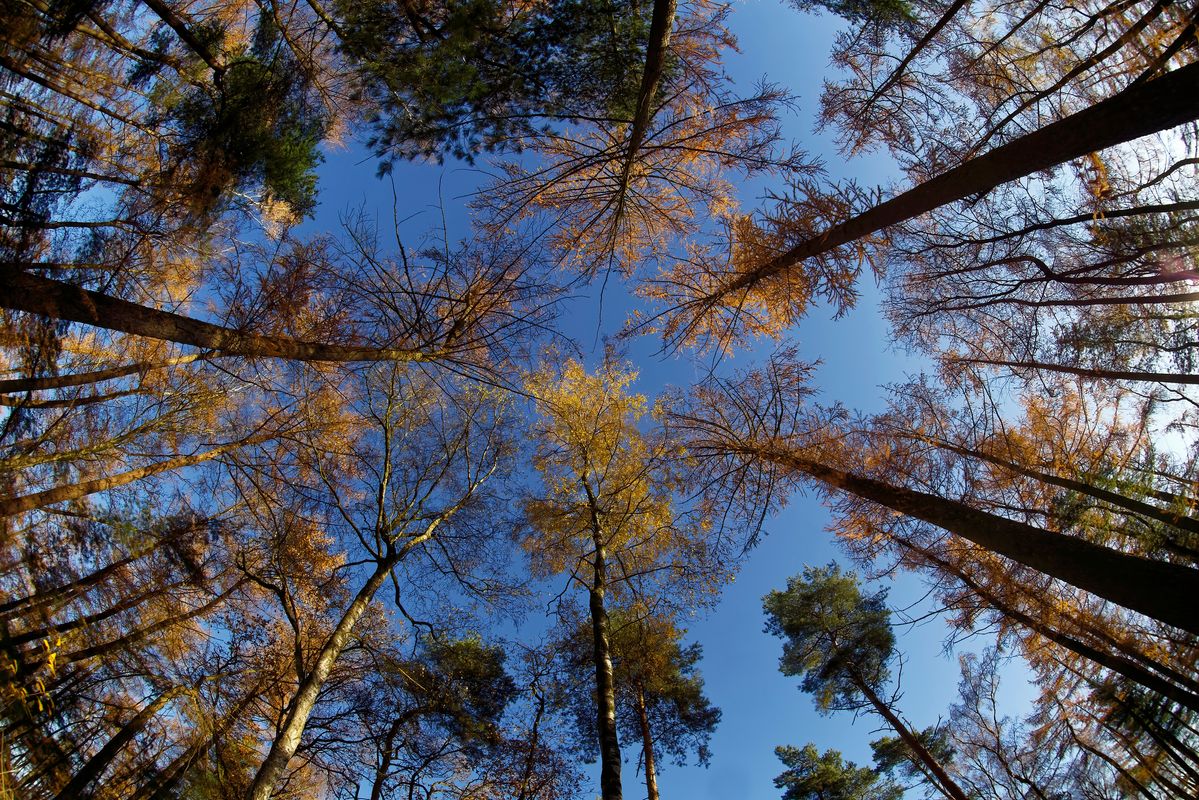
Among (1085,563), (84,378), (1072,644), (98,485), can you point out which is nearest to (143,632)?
(98,485)

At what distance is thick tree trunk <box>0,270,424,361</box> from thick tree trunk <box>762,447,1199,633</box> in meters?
5.83

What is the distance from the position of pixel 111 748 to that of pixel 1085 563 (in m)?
5.74

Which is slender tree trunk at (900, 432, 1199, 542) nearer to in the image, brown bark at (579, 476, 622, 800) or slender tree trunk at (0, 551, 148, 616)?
brown bark at (579, 476, 622, 800)

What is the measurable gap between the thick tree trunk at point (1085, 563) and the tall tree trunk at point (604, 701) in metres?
3.99

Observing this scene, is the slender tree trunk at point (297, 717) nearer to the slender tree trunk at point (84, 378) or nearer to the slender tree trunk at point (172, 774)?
the slender tree trunk at point (172, 774)

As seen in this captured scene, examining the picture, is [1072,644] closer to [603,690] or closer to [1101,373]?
[1101,373]

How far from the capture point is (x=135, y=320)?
396cm

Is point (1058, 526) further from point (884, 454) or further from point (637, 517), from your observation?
point (637, 517)

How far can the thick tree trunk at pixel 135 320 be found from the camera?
11.6 feet

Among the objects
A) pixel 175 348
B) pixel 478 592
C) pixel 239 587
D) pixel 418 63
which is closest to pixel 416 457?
pixel 478 592

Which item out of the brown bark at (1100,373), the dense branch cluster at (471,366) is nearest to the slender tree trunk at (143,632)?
the dense branch cluster at (471,366)

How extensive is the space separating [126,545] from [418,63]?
16.9 feet

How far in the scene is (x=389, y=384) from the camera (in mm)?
7738

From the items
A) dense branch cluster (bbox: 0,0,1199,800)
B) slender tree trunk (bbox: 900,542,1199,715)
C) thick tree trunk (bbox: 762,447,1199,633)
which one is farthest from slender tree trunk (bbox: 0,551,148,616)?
slender tree trunk (bbox: 900,542,1199,715)
